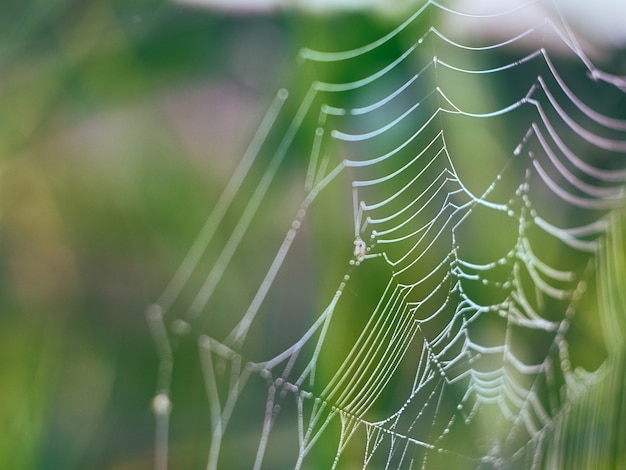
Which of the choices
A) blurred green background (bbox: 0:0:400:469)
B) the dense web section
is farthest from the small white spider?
blurred green background (bbox: 0:0:400:469)

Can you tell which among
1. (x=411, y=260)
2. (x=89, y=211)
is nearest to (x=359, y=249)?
(x=411, y=260)

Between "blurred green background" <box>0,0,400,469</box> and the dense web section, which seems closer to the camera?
"blurred green background" <box>0,0,400,469</box>

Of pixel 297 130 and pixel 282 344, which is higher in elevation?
pixel 297 130

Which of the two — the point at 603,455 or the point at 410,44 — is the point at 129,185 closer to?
the point at 410,44

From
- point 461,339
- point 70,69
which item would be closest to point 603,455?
point 461,339

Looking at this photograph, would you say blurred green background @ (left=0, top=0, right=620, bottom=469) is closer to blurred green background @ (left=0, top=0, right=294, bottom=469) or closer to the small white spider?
blurred green background @ (left=0, top=0, right=294, bottom=469)

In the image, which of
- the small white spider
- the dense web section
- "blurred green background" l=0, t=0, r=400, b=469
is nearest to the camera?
"blurred green background" l=0, t=0, r=400, b=469

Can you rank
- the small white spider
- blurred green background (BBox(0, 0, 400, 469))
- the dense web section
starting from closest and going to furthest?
blurred green background (BBox(0, 0, 400, 469))
the dense web section
the small white spider
